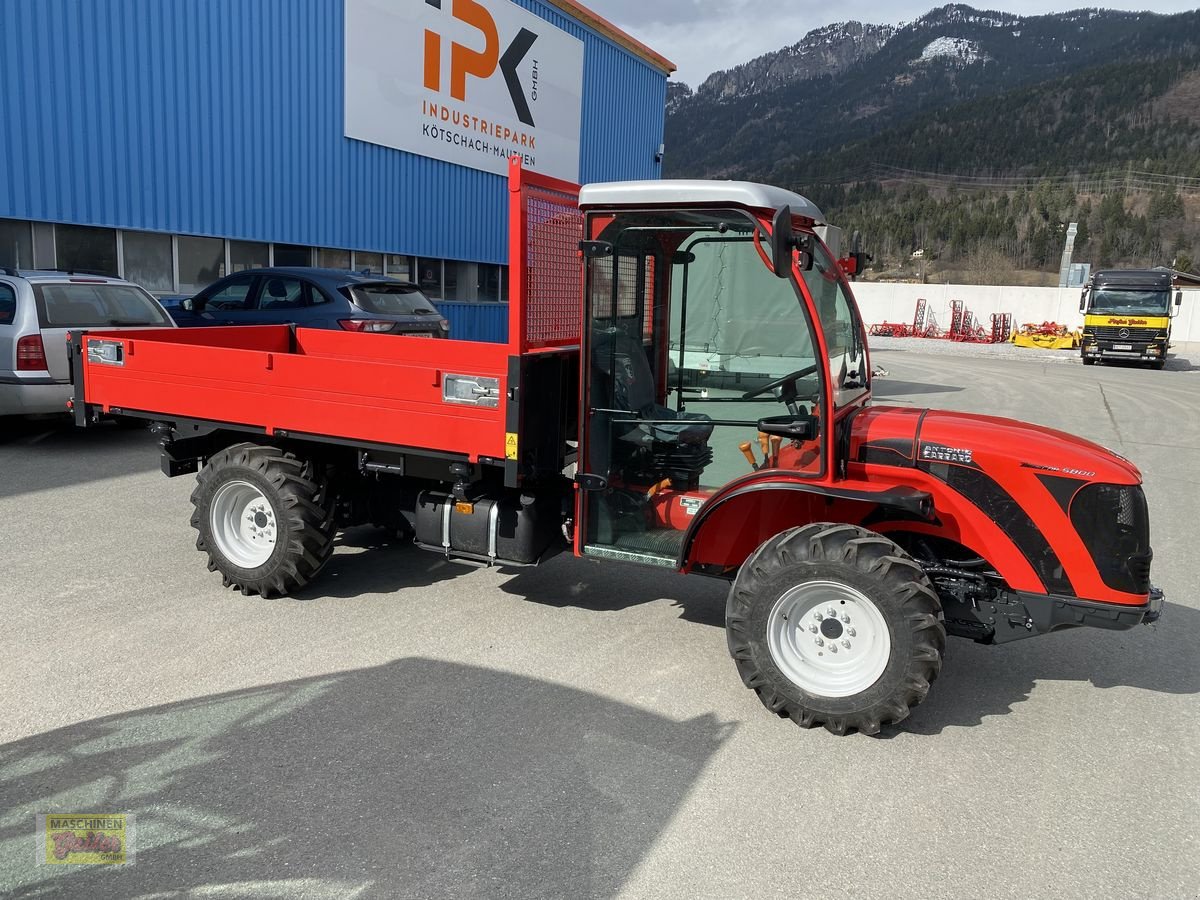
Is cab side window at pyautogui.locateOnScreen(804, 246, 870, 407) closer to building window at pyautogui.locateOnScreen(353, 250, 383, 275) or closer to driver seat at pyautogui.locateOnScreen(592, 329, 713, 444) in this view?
driver seat at pyautogui.locateOnScreen(592, 329, 713, 444)

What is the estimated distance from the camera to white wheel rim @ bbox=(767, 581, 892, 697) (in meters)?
3.71

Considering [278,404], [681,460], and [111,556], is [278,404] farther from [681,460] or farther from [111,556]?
[681,460]

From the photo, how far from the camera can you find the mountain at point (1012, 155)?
79125 mm

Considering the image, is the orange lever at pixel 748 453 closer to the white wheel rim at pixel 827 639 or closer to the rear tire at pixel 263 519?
the white wheel rim at pixel 827 639

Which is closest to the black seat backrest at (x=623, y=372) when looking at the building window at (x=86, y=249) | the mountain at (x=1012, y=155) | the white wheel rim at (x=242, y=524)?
the white wheel rim at (x=242, y=524)

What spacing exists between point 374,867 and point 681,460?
2.20 metres

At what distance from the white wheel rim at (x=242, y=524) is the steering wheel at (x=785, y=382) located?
2.78 meters

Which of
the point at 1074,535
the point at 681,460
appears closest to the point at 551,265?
the point at 681,460

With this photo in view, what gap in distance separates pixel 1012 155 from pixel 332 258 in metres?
123

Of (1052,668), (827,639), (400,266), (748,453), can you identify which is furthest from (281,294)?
(1052,668)

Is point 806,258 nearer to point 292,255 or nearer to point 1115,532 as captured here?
point 1115,532

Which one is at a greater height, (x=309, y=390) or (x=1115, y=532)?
(x=309, y=390)

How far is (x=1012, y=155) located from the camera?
11706 centimetres

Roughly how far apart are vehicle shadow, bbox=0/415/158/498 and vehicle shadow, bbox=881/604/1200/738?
22.3 feet
